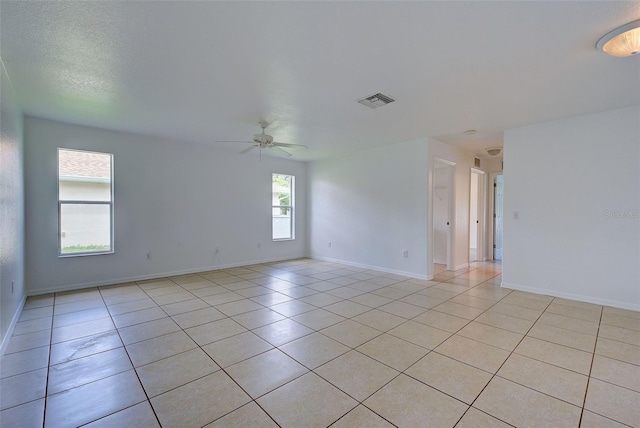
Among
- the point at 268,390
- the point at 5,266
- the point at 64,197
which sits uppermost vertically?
the point at 64,197

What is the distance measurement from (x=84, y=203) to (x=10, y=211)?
1.65 meters

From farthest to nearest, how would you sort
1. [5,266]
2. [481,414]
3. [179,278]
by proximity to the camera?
[179,278], [5,266], [481,414]

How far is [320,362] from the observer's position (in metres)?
2.29

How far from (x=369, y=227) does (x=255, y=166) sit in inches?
116

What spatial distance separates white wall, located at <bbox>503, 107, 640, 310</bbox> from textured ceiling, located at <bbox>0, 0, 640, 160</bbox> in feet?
1.12

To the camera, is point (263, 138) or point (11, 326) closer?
point (11, 326)

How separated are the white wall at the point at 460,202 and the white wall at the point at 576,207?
51.3 inches

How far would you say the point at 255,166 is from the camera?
6.52m

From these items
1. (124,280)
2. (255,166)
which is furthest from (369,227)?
(124,280)

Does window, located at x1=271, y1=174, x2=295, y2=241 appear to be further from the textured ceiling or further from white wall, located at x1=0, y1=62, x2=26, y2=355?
white wall, located at x1=0, y1=62, x2=26, y2=355

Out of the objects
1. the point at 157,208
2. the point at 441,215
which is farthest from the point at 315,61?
the point at 441,215

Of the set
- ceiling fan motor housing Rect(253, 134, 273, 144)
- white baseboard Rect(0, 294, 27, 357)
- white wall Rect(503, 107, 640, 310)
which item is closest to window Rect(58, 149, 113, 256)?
white baseboard Rect(0, 294, 27, 357)

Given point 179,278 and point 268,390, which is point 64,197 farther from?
point 268,390

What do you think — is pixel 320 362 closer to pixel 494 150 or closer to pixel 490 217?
pixel 494 150
